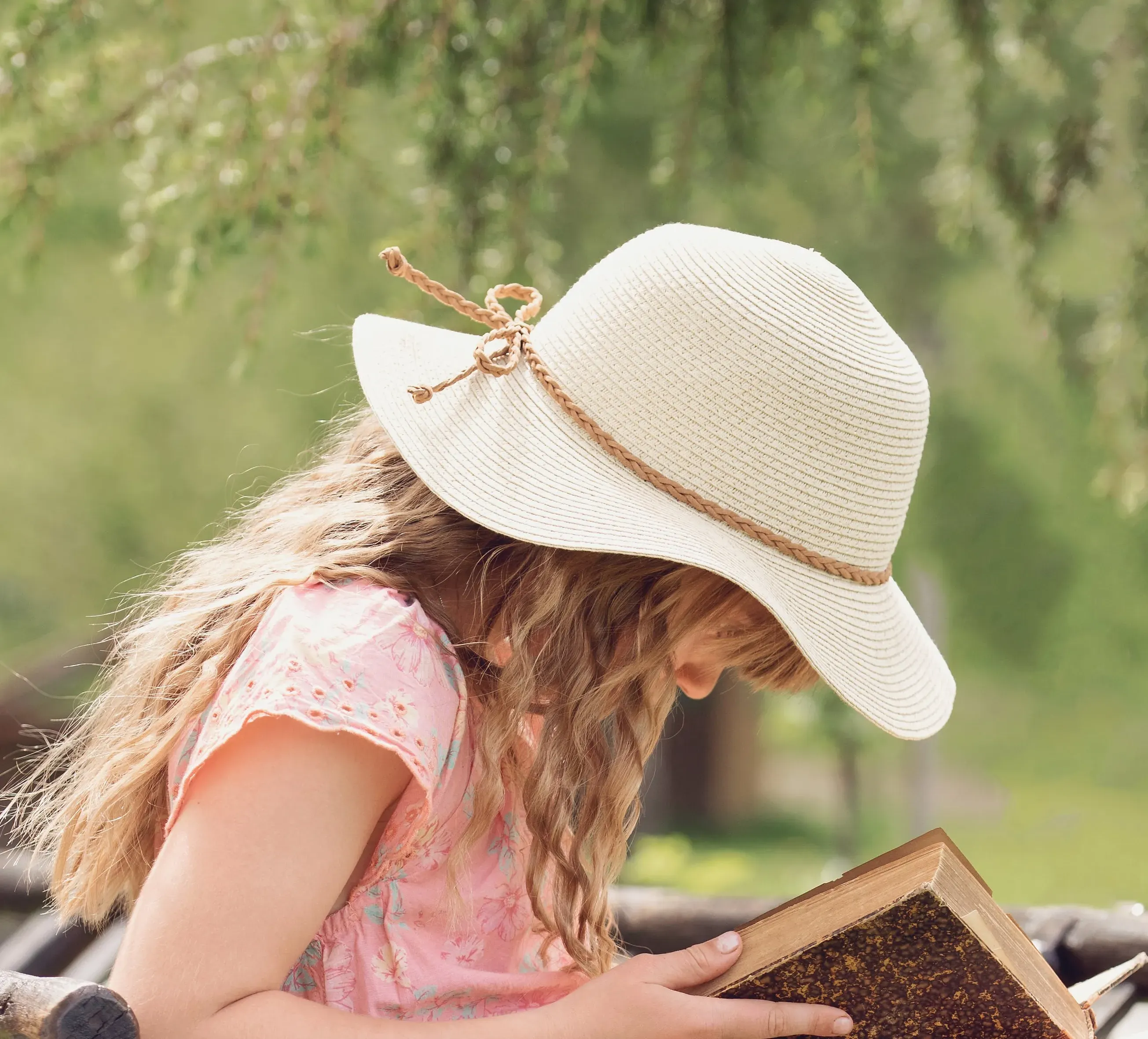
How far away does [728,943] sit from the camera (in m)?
0.90

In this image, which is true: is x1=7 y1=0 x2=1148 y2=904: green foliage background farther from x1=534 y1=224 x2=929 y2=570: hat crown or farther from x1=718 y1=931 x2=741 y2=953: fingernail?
x1=718 y1=931 x2=741 y2=953: fingernail

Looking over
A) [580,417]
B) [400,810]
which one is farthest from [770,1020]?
[580,417]

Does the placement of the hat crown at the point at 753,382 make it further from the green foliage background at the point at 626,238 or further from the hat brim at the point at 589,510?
the green foliage background at the point at 626,238

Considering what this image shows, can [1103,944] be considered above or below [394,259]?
below

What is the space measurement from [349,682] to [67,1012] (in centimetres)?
26

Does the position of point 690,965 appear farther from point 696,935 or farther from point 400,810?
point 696,935

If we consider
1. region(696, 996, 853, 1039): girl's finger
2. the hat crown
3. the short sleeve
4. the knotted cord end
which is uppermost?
the knotted cord end

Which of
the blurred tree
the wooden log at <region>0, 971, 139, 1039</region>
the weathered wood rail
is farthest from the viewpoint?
the blurred tree

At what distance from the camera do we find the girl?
856 mm

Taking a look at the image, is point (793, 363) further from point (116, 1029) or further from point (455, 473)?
point (116, 1029)

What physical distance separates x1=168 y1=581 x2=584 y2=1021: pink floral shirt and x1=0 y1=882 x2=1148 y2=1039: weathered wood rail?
8.8 inches

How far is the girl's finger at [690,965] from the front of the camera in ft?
2.91

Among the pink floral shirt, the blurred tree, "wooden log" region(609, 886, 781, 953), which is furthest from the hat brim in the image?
the blurred tree

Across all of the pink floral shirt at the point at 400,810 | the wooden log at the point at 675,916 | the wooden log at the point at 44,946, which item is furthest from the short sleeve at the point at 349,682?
the wooden log at the point at 44,946
